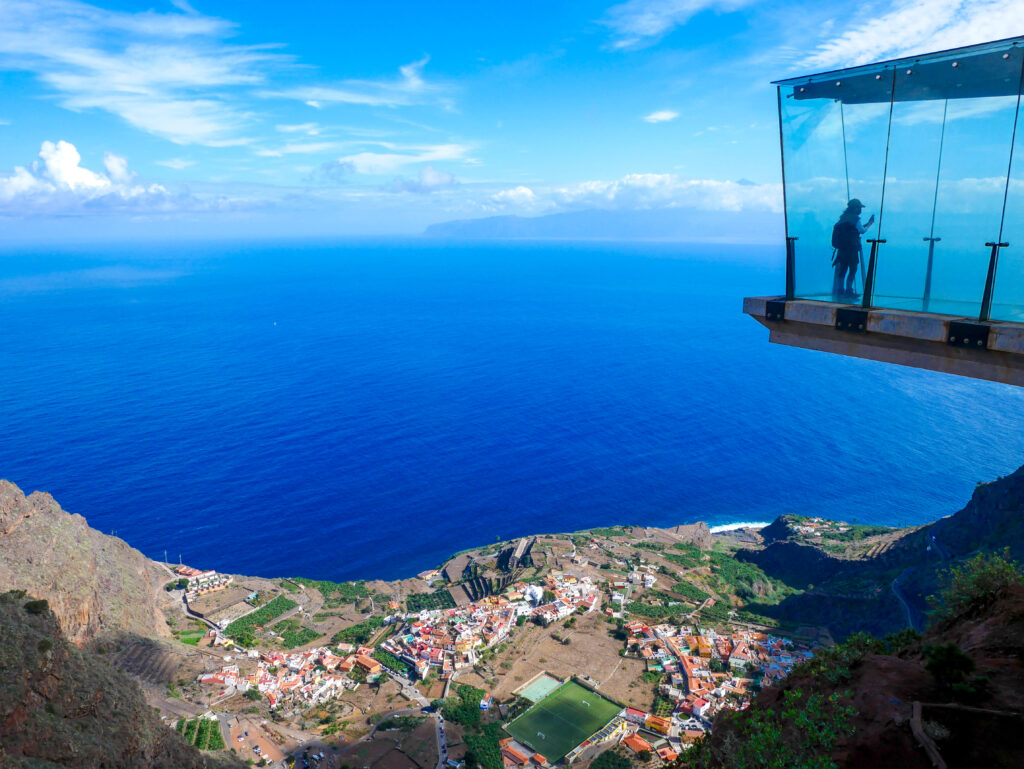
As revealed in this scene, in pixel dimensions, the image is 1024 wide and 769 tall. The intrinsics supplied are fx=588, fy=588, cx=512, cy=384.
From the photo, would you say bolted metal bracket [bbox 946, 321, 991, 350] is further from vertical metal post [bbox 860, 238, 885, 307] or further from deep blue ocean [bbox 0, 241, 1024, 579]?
deep blue ocean [bbox 0, 241, 1024, 579]

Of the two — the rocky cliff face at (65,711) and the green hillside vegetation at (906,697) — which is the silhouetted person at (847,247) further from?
the rocky cliff face at (65,711)

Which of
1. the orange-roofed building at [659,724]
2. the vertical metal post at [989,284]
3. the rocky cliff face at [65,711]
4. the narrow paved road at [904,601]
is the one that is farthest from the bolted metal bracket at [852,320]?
the narrow paved road at [904,601]

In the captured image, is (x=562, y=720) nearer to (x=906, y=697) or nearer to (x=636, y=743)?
(x=636, y=743)

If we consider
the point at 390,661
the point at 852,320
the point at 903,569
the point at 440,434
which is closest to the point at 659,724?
the point at 390,661

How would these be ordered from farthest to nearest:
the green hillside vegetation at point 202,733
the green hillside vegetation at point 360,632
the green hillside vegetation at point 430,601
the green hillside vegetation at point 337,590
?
1. the green hillside vegetation at point 337,590
2. the green hillside vegetation at point 430,601
3. the green hillside vegetation at point 360,632
4. the green hillside vegetation at point 202,733

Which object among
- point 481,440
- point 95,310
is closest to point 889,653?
point 481,440

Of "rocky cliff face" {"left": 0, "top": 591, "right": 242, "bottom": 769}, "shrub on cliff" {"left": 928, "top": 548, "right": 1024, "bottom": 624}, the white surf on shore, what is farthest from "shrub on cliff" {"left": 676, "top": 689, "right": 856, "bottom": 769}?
the white surf on shore

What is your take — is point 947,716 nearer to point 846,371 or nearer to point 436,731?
point 436,731
